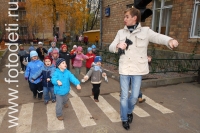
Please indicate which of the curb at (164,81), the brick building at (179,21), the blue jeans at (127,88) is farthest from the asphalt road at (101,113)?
the brick building at (179,21)

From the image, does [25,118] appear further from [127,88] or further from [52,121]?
[127,88]

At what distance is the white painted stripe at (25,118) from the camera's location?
3.41 metres

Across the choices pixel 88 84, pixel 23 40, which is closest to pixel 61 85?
pixel 88 84

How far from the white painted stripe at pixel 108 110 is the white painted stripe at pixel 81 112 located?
0.43 metres

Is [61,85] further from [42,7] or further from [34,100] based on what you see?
[42,7]

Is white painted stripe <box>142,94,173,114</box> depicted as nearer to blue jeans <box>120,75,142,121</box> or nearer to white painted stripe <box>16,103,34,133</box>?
blue jeans <box>120,75,142,121</box>

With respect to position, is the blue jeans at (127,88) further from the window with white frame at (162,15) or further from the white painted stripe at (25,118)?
the window with white frame at (162,15)

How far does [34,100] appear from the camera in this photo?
5.00 m

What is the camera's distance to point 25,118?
12.7 feet

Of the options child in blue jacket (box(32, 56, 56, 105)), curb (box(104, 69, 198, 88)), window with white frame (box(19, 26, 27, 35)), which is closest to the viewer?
child in blue jacket (box(32, 56, 56, 105))

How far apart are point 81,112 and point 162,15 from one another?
30.8ft

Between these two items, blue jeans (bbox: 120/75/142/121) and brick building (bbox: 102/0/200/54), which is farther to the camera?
brick building (bbox: 102/0/200/54)

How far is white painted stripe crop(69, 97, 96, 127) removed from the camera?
3.68 metres

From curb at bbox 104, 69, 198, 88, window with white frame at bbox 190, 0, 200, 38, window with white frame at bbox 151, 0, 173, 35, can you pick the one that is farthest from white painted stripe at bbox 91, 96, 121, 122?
window with white frame at bbox 151, 0, 173, 35
